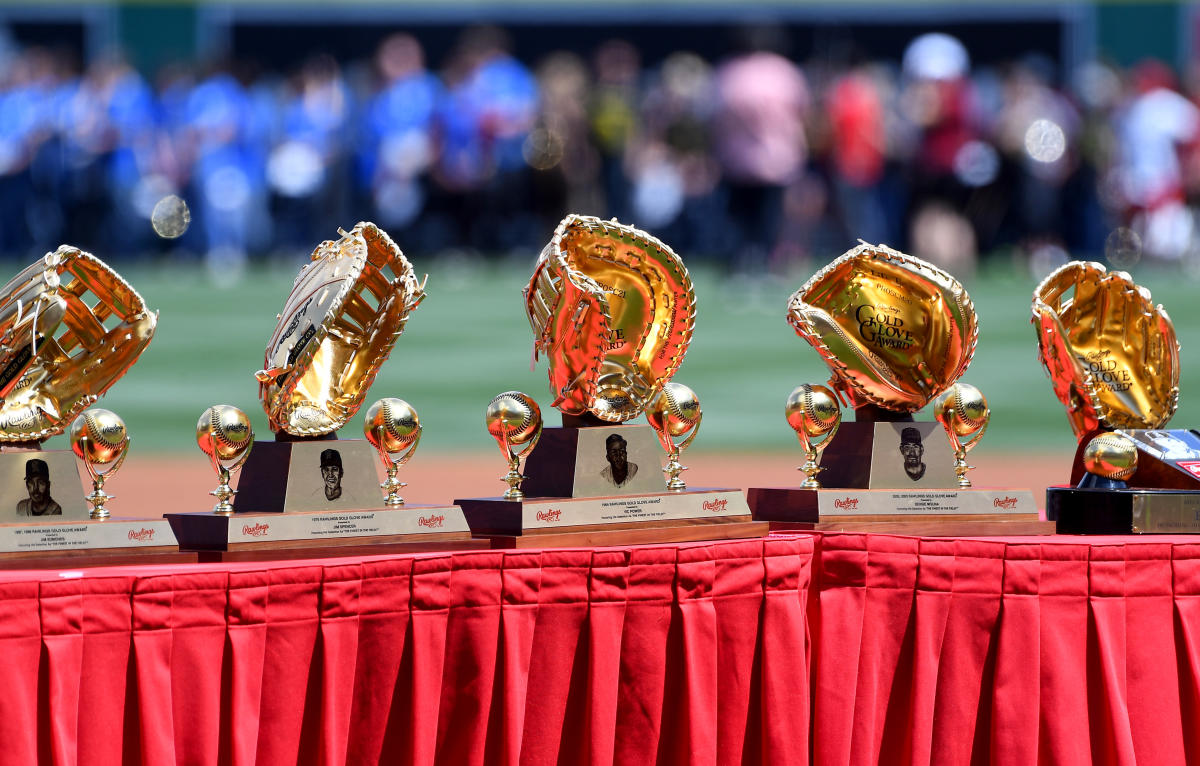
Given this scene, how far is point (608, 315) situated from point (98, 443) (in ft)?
3.01

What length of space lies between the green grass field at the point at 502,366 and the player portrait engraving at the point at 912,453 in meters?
4.34

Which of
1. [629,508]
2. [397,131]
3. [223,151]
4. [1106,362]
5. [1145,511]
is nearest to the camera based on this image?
[629,508]

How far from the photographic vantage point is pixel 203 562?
Answer: 2910 mm

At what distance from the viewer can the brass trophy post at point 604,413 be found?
3180 millimetres

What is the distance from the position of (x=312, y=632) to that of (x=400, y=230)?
1909 centimetres

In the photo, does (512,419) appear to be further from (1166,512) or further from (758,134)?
(758,134)

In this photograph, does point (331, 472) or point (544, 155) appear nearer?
point (331, 472)

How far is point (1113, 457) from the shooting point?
3545 mm

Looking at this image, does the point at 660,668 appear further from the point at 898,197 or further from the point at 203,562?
the point at 898,197

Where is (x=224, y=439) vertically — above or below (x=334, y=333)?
below

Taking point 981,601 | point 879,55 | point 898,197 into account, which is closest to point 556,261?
point 981,601

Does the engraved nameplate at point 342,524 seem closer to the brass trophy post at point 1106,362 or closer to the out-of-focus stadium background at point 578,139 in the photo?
the brass trophy post at point 1106,362

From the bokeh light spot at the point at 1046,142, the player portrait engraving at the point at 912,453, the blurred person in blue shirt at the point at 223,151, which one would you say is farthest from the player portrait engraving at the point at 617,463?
the bokeh light spot at the point at 1046,142

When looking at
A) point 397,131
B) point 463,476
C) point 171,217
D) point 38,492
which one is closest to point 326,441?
point 38,492
